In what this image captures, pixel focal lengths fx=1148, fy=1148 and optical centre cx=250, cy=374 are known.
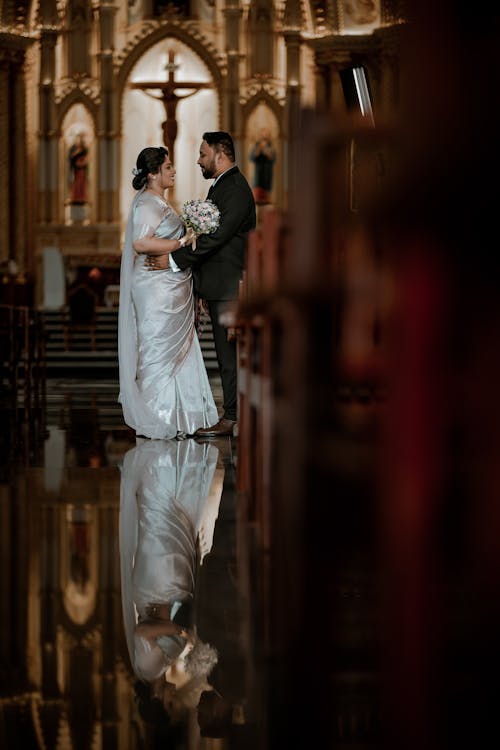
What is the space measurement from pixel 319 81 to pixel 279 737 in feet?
58.4

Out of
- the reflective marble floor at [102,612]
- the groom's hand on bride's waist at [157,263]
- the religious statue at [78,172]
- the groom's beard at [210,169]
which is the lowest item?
the reflective marble floor at [102,612]

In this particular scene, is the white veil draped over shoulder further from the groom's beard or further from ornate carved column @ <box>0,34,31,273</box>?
ornate carved column @ <box>0,34,31,273</box>

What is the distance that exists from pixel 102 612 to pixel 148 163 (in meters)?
4.43

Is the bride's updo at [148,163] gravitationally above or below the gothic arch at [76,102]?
below

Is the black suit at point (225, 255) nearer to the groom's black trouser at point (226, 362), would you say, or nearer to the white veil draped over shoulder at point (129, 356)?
the groom's black trouser at point (226, 362)

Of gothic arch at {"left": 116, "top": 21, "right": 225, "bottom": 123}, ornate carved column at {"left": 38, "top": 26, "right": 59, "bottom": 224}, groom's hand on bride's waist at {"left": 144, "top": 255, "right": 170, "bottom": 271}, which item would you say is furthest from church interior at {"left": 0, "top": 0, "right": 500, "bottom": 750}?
gothic arch at {"left": 116, "top": 21, "right": 225, "bottom": 123}

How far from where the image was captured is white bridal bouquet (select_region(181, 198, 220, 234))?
6047 millimetres

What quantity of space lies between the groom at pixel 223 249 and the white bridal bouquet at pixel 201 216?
5.6 inches

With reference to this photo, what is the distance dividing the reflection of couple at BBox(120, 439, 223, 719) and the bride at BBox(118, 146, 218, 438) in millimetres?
1231

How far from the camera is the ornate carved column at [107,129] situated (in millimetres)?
18219

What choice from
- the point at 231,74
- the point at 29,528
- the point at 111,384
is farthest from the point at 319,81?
the point at 29,528

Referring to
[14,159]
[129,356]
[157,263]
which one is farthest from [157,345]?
[14,159]

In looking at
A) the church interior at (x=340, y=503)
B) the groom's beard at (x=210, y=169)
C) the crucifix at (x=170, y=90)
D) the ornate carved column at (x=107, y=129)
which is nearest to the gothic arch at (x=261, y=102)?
the crucifix at (x=170, y=90)

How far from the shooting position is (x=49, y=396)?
10320 millimetres
